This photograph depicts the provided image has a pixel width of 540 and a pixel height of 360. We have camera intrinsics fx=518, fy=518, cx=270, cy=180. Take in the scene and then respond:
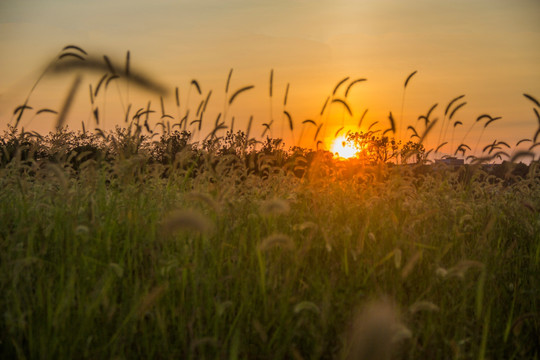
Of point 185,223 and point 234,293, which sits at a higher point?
point 185,223

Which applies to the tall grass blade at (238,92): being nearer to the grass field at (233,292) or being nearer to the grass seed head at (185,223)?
the grass field at (233,292)

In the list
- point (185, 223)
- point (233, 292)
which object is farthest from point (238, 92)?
point (185, 223)

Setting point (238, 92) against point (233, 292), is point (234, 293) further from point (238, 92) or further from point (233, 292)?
point (238, 92)

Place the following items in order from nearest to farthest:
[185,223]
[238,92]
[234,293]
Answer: [185,223] → [234,293] → [238,92]

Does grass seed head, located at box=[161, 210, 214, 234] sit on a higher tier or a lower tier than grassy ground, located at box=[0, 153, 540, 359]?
higher

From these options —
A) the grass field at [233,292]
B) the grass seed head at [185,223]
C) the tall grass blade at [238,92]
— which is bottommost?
the grass field at [233,292]

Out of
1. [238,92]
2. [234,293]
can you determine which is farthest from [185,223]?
[238,92]

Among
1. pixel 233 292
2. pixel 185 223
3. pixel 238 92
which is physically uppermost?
pixel 238 92

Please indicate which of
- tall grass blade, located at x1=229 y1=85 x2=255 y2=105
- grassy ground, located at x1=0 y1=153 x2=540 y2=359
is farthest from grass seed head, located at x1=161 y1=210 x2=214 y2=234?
tall grass blade, located at x1=229 y1=85 x2=255 y2=105

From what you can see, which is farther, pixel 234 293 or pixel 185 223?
pixel 234 293

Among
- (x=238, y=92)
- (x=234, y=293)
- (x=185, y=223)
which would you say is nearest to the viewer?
(x=185, y=223)

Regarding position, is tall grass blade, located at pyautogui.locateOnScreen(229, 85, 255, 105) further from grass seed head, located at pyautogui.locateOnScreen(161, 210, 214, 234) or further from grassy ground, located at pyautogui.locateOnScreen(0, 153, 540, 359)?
grass seed head, located at pyautogui.locateOnScreen(161, 210, 214, 234)

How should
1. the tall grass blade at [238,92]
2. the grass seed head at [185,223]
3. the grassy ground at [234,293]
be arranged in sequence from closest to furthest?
the grass seed head at [185,223] < the grassy ground at [234,293] < the tall grass blade at [238,92]

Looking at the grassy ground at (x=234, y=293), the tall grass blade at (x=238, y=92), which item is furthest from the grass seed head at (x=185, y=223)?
the tall grass blade at (x=238, y=92)
